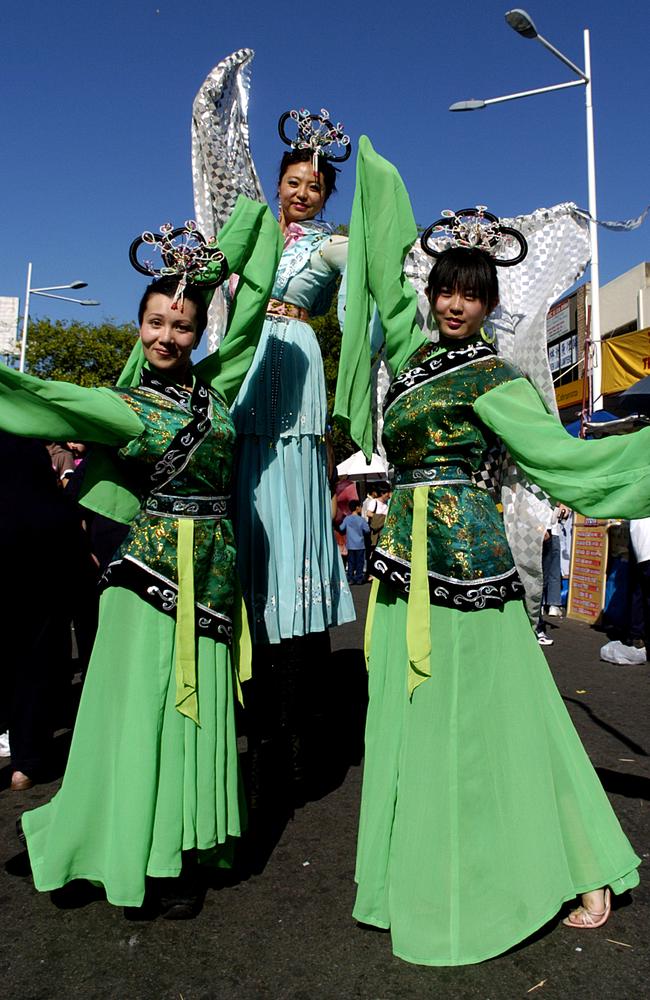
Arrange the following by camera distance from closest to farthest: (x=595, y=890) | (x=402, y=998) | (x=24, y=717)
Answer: (x=402, y=998) < (x=595, y=890) < (x=24, y=717)

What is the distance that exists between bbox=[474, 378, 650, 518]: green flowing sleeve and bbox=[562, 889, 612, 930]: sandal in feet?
3.88

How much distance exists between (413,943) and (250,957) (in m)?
0.46

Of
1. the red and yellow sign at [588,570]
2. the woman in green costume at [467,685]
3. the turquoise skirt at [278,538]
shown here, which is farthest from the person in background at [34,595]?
the red and yellow sign at [588,570]

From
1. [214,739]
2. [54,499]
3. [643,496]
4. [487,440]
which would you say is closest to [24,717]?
[54,499]

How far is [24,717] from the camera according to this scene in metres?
3.83

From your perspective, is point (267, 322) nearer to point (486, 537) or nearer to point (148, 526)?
point (148, 526)

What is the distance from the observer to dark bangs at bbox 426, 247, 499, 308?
2.41 meters

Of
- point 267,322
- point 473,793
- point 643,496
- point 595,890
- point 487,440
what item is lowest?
point 595,890

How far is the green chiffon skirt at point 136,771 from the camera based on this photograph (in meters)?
2.34

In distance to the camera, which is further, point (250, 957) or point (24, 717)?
point (24, 717)

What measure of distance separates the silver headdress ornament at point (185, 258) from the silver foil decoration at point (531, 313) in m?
0.73

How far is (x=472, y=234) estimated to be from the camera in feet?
8.26

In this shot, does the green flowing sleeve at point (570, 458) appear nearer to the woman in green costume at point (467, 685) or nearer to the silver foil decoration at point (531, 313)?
the woman in green costume at point (467, 685)

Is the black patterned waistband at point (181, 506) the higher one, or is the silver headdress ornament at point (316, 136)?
the silver headdress ornament at point (316, 136)
